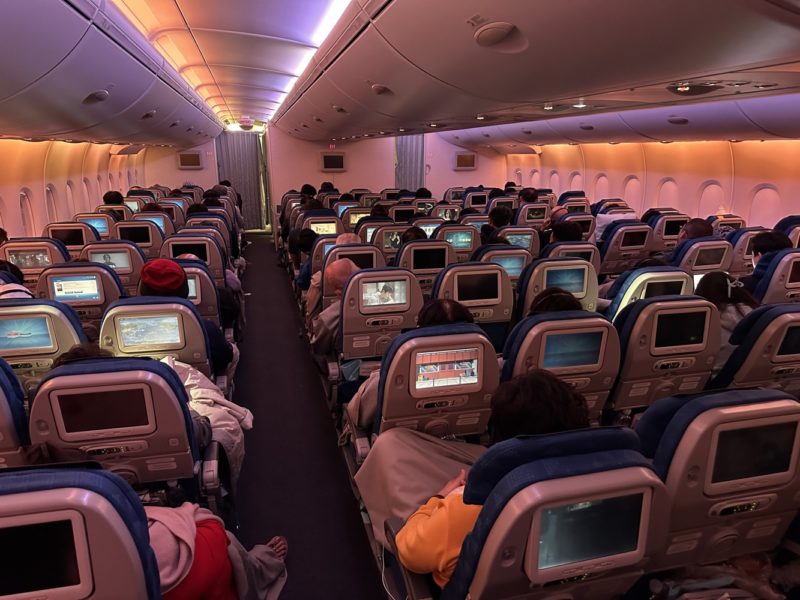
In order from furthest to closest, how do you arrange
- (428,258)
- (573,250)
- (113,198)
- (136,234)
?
(113,198) → (136,234) → (573,250) → (428,258)

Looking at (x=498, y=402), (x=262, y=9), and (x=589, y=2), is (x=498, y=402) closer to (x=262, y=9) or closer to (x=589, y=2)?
(x=589, y=2)

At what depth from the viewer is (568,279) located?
4.73 m

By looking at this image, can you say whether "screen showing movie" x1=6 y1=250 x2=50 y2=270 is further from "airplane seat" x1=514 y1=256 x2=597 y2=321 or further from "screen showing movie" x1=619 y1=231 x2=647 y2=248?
"screen showing movie" x1=619 y1=231 x2=647 y2=248

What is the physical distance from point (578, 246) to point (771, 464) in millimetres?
4083

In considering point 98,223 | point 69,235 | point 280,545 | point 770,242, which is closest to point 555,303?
point 280,545

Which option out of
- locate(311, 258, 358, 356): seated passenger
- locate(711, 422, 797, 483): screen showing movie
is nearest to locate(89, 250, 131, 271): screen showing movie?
locate(311, 258, 358, 356): seated passenger

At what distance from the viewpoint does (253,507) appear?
3.57 m

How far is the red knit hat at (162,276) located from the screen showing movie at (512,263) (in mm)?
3056

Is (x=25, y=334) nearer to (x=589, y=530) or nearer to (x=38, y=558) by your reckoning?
(x=38, y=558)

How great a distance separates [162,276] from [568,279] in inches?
134

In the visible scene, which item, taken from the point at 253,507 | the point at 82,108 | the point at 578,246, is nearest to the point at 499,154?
the point at 578,246

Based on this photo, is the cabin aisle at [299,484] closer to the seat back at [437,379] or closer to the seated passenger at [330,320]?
the seated passenger at [330,320]

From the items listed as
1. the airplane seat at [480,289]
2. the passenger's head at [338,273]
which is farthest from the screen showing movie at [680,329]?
the passenger's head at [338,273]

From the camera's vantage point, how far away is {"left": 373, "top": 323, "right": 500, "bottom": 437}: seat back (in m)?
2.44
